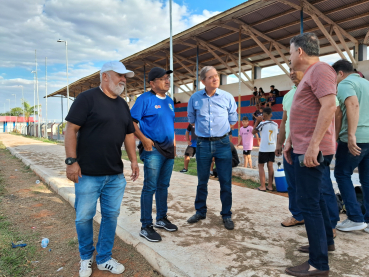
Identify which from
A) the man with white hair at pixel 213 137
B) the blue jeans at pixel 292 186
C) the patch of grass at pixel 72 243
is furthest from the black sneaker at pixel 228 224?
the patch of grass at pixel 72 243

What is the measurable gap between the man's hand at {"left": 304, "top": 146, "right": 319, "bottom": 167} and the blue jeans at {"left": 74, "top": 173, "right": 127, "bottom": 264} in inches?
68.5

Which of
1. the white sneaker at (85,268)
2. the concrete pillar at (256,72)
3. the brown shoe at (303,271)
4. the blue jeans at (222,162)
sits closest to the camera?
the brown shoe at (303,271)

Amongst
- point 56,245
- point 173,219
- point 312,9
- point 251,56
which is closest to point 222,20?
point 312,9

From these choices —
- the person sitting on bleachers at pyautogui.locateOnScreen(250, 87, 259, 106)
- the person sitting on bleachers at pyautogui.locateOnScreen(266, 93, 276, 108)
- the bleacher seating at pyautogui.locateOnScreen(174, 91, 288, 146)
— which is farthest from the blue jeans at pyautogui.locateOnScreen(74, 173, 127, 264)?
the person sitting on bleachers at pyautogui.locateOnScreen(250, 87, 259, 106)

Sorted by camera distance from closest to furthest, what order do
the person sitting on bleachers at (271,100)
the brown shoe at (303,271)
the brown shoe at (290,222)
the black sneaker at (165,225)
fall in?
the brown shoe at (303,271)
the black sneaker at (165,225)
the brown shoe at (290,222)
the person sitting on bleachers at (271,100)

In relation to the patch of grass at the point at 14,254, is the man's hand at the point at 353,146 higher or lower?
higher

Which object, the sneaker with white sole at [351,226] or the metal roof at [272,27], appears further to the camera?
the metal roof at [272,27]

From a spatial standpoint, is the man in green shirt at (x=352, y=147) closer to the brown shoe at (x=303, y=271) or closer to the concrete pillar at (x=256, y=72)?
the brown shoe at (x=303, y=271)

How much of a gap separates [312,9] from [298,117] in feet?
32.5

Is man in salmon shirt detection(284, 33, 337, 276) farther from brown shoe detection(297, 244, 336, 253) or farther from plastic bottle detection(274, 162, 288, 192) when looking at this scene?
plastic bottle detection(274, 162, 288, 192)

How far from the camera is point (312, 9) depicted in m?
10.3

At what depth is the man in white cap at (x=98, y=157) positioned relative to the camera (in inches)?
98.2

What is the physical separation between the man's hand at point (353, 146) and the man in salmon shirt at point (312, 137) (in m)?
0.99

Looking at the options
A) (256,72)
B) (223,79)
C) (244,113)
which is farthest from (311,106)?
(223,79)
